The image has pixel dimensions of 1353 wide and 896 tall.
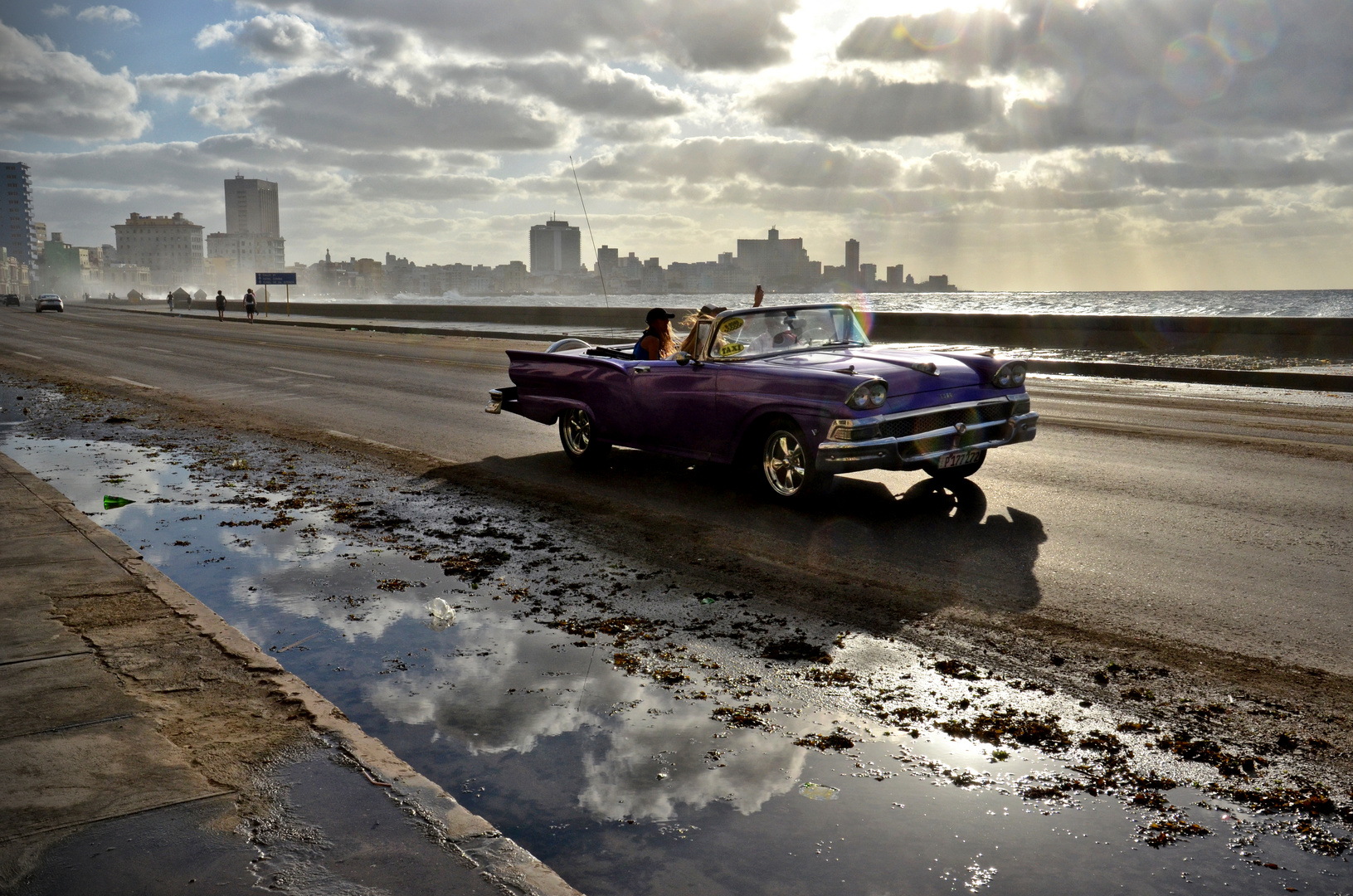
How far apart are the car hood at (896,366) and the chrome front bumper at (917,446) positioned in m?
0.23

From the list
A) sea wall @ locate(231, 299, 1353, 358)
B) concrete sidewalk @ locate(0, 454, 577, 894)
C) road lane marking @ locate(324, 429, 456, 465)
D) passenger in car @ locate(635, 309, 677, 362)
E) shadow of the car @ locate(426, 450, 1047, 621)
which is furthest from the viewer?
sea wall @ locate(231, 299, 1353, 358)

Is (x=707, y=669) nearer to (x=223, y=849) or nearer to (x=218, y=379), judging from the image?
(x=223, y=849)

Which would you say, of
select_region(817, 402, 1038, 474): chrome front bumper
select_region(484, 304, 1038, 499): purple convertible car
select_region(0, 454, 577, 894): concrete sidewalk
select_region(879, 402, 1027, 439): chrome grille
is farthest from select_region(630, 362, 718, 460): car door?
select_region(0, 454, 577, 894): concrete sidewalk

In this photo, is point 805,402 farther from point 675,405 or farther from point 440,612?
point 440,612

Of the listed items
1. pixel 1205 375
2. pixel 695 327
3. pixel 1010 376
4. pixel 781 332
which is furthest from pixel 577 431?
pixel 1205 375

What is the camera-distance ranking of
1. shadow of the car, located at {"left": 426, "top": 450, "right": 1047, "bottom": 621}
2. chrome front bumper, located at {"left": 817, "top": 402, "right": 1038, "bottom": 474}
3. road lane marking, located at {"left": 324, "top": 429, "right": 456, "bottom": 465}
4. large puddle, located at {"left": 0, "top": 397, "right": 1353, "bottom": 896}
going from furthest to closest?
1. road lane marking, located at {"left": 324, "top": 429, "right": 456, "bottom": 465}
2. chrome front bumper, located at {"left": 817, "top": 402, "right": 1038, "bottom": 474}
3. shadow of the car, located at {"left": 426, "top": 450, "right": 1047, "bottom": 621}
4. large puddle, located at {"left": 0, "top": 397, "right": 1353, "bottom": 896}

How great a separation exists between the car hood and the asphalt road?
891mm

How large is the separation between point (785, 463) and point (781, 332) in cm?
115

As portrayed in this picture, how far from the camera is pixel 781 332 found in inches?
324

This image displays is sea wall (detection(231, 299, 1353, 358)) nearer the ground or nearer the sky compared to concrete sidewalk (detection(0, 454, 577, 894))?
nearer the sky

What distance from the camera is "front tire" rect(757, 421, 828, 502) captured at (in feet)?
24.3

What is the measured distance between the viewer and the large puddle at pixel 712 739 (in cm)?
297

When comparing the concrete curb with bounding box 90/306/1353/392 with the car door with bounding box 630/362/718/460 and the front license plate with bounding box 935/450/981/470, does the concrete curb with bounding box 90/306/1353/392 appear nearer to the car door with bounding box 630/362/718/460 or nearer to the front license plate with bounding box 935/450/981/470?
the front license plate with bounding box 935/450/981/470

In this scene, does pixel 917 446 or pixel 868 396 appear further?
pixel 917 446
